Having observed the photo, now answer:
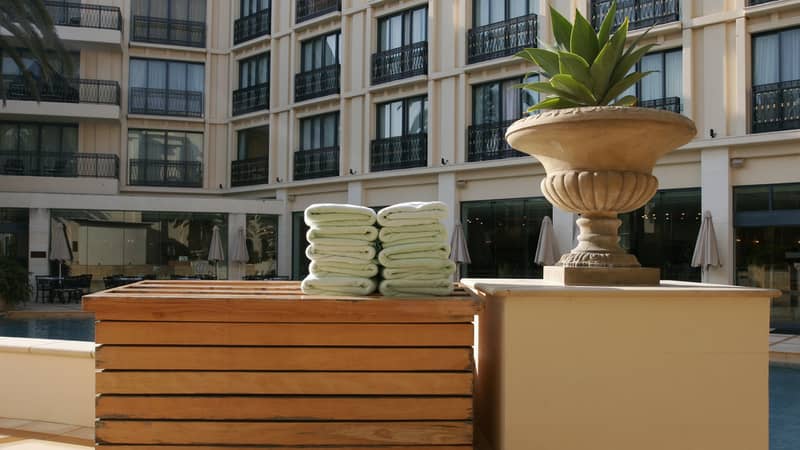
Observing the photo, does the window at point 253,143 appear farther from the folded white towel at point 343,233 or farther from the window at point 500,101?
the folded white towel at point 343,233

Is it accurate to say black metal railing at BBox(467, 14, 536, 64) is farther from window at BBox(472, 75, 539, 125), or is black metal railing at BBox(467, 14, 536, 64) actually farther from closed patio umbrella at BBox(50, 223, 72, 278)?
closed patio umbrella at BBox(50, 223, 72, 278)

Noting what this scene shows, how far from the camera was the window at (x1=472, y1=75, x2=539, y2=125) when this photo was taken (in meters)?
19.2

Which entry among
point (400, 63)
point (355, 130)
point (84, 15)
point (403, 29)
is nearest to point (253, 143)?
point (355, 130)

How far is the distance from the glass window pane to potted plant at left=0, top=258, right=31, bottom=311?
18146 millimetres

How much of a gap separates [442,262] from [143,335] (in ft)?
4.59

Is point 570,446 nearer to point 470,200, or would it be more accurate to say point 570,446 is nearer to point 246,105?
point 470,200

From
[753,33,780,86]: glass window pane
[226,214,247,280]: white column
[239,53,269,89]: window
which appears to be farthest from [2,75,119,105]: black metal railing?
[753,33,780,86]: glass window pane

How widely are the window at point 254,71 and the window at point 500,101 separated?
392 inches

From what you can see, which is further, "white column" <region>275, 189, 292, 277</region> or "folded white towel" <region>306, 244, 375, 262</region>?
"white column" <region>275, 189, 292, 277</region>

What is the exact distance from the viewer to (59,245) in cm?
2102

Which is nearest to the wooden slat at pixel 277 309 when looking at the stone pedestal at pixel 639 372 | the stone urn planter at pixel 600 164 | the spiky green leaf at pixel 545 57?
the stone pedestal at pixel 639 372

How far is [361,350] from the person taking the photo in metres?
3.20

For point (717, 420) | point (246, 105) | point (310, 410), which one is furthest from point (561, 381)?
point (246, 105)

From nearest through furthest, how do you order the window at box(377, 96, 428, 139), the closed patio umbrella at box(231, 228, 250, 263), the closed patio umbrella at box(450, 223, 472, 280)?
the closed patio umbrella at box(450, 223, 472, 280), the window at box(377, 96, 428, 139), the closed patio umbrella at box(231, 228, 250, 263)
